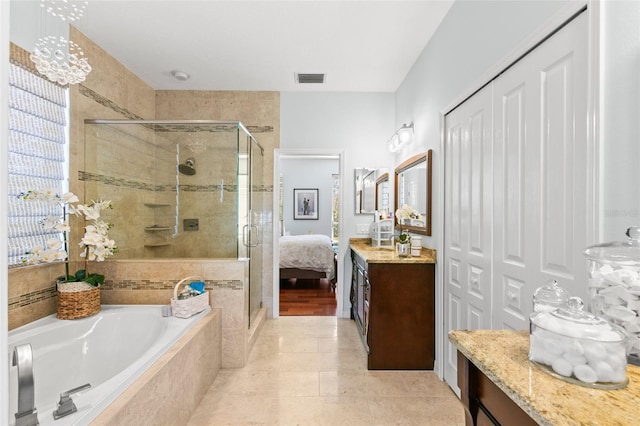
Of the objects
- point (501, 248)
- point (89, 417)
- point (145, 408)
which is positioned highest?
point (501, 248)

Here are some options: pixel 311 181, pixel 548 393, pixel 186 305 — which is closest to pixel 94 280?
pixel 186 305

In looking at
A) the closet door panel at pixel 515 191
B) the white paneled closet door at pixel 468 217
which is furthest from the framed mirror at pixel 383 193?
the closet door panel at pixel 515 191

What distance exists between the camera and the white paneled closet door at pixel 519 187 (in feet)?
3.84

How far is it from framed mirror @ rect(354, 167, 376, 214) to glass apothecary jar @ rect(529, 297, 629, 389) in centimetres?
290

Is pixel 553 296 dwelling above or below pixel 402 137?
below

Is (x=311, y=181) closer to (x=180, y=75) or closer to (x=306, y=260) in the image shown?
(x=306, y=260)

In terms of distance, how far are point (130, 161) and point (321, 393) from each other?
2.69 m

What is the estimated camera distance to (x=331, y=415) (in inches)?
74.8

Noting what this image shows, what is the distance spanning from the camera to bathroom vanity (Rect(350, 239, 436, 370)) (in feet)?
7.94

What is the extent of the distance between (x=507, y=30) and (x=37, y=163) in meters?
2.96

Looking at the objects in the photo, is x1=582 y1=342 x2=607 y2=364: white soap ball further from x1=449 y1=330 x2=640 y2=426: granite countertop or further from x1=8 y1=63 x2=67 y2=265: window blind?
x1=8 y1=63 x2=67 y2=265: window blind

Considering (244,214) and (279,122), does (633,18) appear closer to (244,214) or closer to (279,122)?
(244,214)

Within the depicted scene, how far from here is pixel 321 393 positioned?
213cm

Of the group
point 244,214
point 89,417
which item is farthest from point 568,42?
point 244,214
